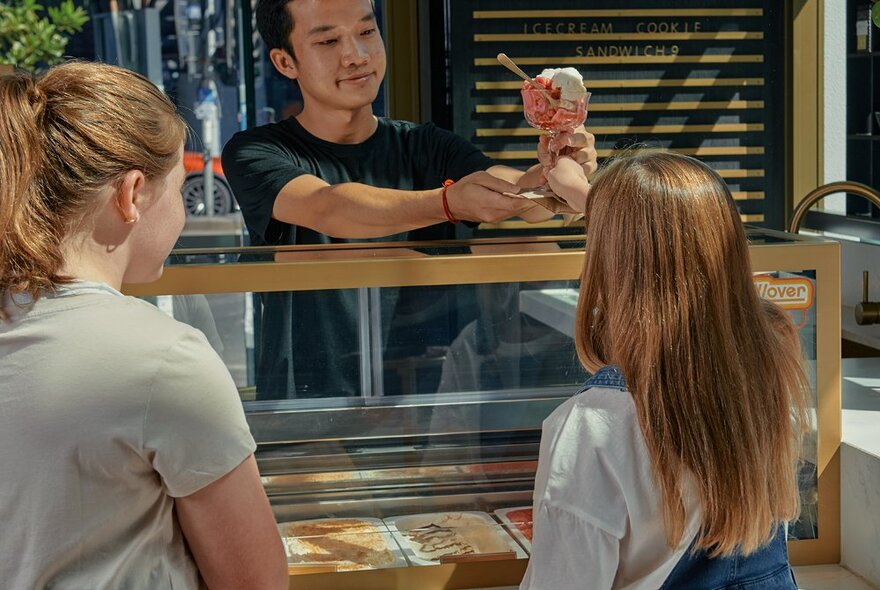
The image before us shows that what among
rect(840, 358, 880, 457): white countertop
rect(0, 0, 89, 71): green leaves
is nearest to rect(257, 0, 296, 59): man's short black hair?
rect(840, 358, 880, 457): white countertop

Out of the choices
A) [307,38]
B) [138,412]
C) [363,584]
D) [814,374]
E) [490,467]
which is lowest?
[363,584]

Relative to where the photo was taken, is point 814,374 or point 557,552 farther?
point 814,374

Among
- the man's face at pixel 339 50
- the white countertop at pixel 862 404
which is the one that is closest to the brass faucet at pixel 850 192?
the white countertop at pixel 862 404

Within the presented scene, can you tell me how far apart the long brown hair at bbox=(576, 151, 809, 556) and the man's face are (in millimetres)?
1713

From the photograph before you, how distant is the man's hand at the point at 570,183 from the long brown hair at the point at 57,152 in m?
0.96

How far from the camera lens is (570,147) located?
2.12m

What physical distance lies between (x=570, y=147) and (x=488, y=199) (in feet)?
0.62

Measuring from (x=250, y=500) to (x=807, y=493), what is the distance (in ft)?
4.36

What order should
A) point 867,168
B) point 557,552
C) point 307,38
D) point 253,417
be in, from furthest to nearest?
point 867,168
point 307,38
point 253,417
point 557,552

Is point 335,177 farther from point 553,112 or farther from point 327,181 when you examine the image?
point 553,112

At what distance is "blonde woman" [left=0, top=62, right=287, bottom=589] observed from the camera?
3.27 ft

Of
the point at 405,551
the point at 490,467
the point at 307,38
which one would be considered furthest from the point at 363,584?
the point at 307,38

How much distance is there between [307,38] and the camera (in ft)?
9.48

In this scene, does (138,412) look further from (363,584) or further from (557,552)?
(363,584)
